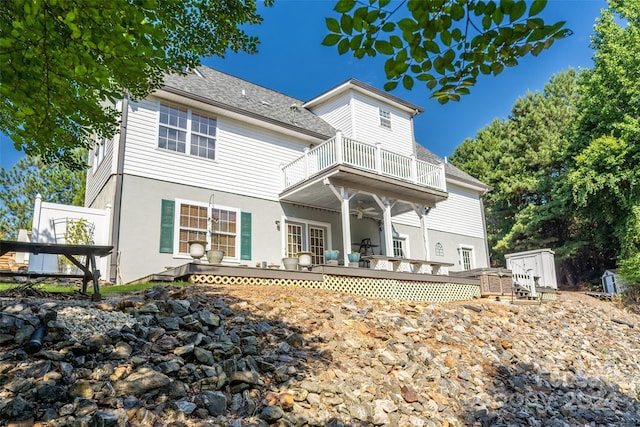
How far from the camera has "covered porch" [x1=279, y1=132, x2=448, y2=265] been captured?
11.5 m

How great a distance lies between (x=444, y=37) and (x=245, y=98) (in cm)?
1247

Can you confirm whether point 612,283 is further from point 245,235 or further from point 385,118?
point 245,235

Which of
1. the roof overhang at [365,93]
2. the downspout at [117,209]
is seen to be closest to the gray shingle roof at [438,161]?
the roof overhang at [365,93]

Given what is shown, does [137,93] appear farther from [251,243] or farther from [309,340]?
[251,243]

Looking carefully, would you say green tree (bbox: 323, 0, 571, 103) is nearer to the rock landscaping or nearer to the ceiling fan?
the rock landscaping

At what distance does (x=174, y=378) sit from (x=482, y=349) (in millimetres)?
5352

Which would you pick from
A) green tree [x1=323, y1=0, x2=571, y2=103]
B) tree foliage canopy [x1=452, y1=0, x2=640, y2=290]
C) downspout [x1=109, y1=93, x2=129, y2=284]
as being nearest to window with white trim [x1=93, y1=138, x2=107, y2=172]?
downspout [x1=109, y1=93, x2=129, y2=284]

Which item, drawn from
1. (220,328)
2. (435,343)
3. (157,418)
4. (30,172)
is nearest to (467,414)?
(435,343)

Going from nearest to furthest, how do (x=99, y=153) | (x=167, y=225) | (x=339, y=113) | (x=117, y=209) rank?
(x=117, y=209)
(x=167, y=225)
(x=99, y=153)
(x=339, y=113)

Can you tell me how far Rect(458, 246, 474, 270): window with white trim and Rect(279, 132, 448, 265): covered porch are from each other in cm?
494

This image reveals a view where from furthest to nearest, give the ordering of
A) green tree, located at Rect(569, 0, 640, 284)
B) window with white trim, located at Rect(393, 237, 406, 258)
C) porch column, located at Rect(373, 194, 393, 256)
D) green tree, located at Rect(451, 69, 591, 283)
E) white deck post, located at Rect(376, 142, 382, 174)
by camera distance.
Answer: green tree, located at Rect(451, 69, 591, 283), green tree, located at Rect(569, 0, 640, 284), window with white trim, located at Rect(393, 237, 406, 258), white deck post, located at Rect(376, 142, 382, 174), porch column, located at Rect(373, 194, 393, 256)

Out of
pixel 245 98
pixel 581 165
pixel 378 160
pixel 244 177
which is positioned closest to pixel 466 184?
pixel 581 165

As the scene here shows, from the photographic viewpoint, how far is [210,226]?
11172 millimetres

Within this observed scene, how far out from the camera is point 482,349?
7172 millimetres
